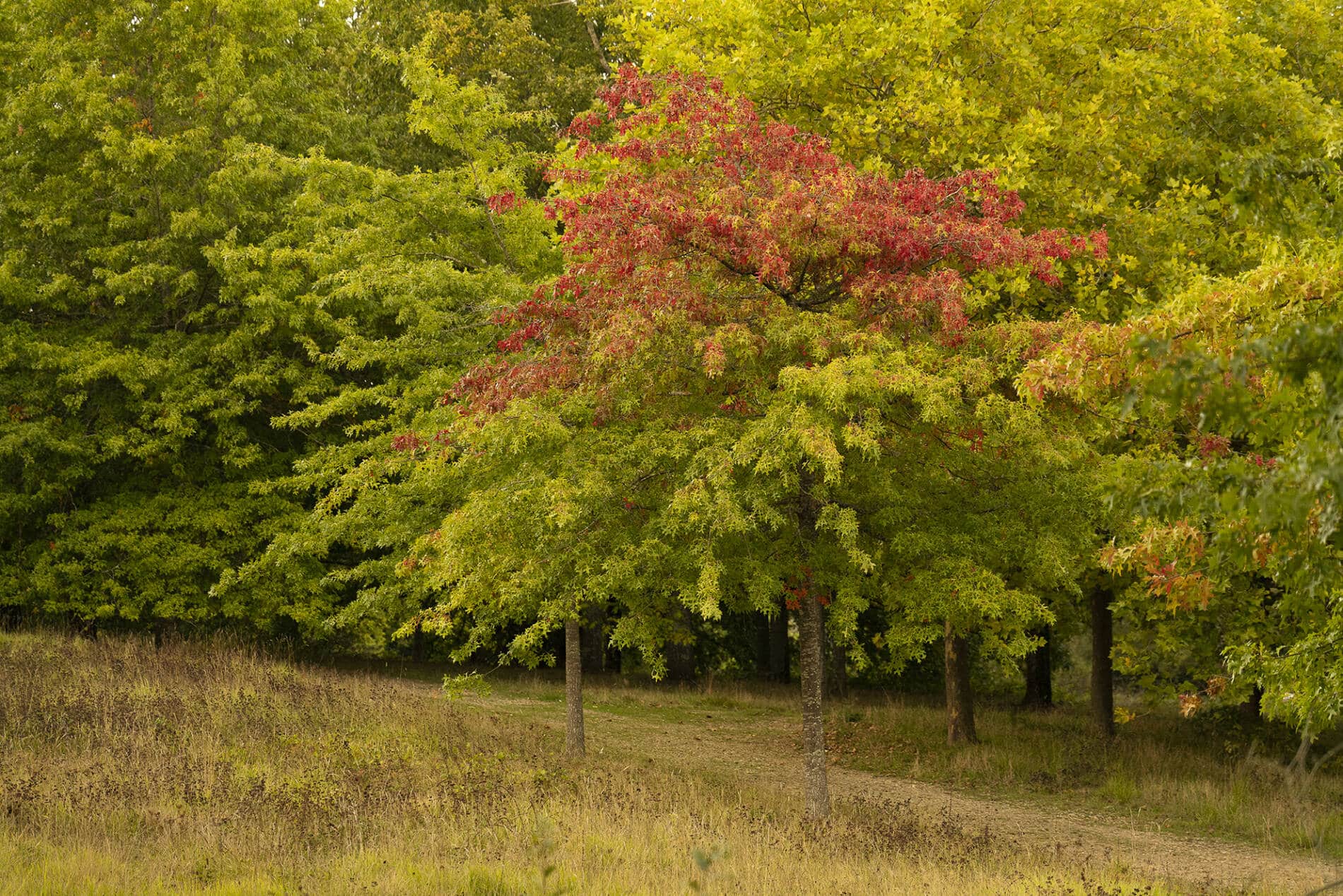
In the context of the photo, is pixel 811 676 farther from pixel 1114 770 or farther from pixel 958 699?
pixel 958 699

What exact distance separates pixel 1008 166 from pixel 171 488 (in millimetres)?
16845

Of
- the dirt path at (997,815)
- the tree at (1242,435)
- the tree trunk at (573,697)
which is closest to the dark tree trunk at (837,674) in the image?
the dirt path at (997,815)

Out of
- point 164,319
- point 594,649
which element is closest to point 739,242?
point 164,319

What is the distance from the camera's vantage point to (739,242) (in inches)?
414

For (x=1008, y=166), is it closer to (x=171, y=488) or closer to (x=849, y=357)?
(x=849, y=357)

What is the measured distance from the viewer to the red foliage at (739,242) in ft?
32.8

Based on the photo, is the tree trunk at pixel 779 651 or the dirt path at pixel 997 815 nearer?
the dirt path at pixel 997 815

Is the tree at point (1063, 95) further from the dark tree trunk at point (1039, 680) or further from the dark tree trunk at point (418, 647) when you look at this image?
the dark tree trunk at point (418, 647)

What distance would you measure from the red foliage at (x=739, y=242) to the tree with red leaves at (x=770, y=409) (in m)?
0.03

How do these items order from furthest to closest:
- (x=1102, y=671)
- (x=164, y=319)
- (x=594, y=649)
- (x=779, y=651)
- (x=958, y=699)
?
(x=779, y=651) → (x=594, y=649) → (x=164, y=319) → (x=1102, y=671) → (x=958, y=699)

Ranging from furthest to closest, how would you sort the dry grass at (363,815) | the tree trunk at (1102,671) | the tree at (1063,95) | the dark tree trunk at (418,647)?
the dark tree trunk at (418,647) → the tree trunk at (1102,671) → the tree at (1063,95) → the dry grass at (363,815)

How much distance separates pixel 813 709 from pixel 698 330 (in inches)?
162

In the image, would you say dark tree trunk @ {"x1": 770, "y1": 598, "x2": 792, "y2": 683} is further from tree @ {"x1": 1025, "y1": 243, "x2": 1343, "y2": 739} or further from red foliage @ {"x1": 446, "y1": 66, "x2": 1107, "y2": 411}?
red foliage @ {"x1": 446, "y1": 66, "x2": 1107, "y2": 411}

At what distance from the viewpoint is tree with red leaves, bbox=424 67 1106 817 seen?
9.78 m
